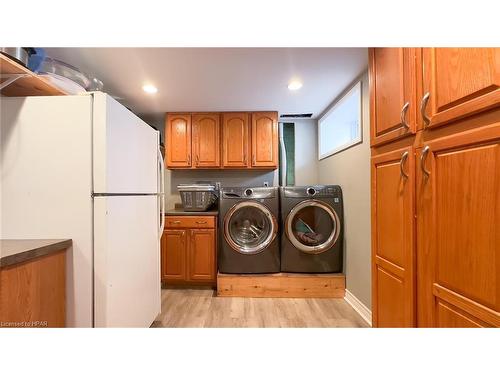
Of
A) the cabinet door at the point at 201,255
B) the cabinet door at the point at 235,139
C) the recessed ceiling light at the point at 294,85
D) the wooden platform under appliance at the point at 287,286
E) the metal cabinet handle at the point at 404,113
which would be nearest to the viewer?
the metal cabinet handle at the point at 404,113

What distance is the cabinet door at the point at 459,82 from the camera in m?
0.59

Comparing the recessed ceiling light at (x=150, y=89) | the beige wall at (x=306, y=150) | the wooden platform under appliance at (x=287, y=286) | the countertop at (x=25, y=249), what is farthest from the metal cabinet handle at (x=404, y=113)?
the beige wall at (x=306, y=150)

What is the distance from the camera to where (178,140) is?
3.09 m

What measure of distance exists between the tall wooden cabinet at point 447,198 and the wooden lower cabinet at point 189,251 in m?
1.98

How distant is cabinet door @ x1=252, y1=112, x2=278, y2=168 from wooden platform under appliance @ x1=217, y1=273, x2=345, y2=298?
57.8 inches

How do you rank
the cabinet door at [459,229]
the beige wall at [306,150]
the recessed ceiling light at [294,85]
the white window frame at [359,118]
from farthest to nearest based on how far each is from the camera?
the beige wall at [306,150] < the recessed ceiling light at [294,85] < the white window frame at [359,118] < the cabinet door at [459,229]

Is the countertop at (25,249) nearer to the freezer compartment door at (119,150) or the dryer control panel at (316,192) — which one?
the freezer compartment door at (119,150)

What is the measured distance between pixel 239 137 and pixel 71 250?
2.33 m

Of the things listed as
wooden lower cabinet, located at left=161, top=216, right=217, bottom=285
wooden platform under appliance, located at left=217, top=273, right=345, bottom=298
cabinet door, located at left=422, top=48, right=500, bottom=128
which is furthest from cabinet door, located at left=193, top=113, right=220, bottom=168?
cabinet door, located at left=422, top=48, right=500, bottom=128

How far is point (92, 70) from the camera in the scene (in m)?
2.00

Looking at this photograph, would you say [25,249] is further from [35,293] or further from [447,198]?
[447,198]
